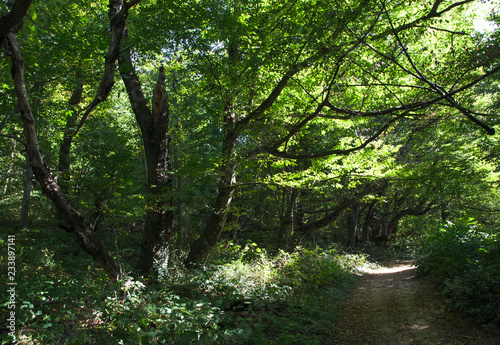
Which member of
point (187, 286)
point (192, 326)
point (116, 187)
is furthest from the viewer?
point (116, 187)

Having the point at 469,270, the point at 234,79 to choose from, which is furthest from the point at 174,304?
the point at 469,270

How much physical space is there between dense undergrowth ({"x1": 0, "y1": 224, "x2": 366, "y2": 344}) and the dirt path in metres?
0.52

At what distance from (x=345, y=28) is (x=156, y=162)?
15.2ft

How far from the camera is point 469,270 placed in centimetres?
602

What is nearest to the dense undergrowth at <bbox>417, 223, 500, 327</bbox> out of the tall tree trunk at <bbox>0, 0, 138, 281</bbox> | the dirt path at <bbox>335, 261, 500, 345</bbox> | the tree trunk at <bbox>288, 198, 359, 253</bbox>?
the dirt path at <bbox>335, 261, 500, 345</bbox>

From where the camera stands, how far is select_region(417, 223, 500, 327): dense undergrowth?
16.8ft

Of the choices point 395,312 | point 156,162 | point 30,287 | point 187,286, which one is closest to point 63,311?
point 30,287

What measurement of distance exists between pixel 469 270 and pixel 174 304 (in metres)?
5.96

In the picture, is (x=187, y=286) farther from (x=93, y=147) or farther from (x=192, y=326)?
(x=93, y=147)

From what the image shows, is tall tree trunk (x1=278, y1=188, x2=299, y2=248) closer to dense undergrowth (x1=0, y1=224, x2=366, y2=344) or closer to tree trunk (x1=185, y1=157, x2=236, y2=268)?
dense undergrowth (x1=0, y1=224, x2=366, y2=344)

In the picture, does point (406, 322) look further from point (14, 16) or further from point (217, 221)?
point (14, 16)

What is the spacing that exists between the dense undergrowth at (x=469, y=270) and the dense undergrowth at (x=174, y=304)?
2.53 m

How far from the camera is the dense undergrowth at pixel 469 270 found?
16.8 ft

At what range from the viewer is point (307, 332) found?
16.8 feet
